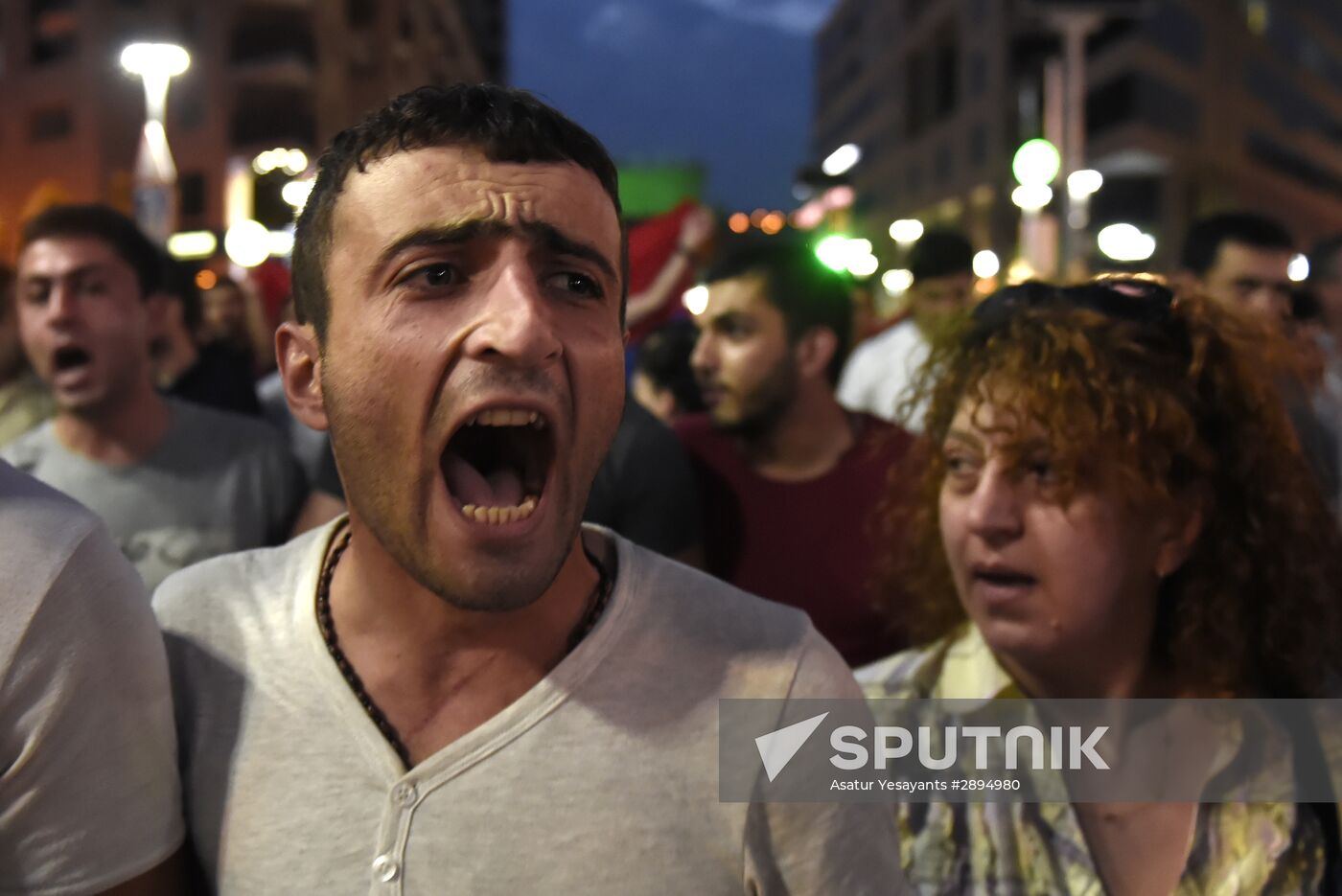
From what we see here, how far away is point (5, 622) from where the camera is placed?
5.28ft

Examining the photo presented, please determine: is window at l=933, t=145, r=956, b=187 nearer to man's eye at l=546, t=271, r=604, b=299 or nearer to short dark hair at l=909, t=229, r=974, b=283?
short dark hair at l=909, t=229, r=974, b=283

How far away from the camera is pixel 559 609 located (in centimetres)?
186

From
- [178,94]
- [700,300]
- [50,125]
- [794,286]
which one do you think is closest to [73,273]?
[700,300]

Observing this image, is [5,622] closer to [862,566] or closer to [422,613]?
[422,613]

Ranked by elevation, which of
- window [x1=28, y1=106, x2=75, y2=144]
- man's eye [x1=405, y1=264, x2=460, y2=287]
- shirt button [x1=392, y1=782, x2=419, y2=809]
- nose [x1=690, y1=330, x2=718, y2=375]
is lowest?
shirt button [x1=392, y1=782, x2=419, y2=809]

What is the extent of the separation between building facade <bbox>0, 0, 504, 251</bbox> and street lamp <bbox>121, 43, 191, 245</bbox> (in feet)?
58.6

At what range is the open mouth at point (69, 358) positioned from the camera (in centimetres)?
402

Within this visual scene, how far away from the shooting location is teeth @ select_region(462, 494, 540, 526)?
173 cm

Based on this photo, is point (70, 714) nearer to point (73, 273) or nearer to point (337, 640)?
point (337, 640)

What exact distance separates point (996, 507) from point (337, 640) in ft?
4.07

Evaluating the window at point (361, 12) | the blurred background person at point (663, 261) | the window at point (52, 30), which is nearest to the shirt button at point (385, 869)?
the blurred background person at point (663, 261)

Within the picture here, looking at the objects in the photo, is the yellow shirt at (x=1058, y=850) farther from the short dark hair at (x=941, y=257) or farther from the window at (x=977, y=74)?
the window at (x=977, y=74)

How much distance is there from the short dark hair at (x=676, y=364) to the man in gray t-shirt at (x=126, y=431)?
2.41m

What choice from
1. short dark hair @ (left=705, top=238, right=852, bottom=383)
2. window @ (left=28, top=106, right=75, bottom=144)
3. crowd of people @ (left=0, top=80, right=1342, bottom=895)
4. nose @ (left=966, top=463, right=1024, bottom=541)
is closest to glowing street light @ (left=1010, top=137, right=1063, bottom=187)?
short dark hair @ (left=705, top=238, right=852, bottom=383)
